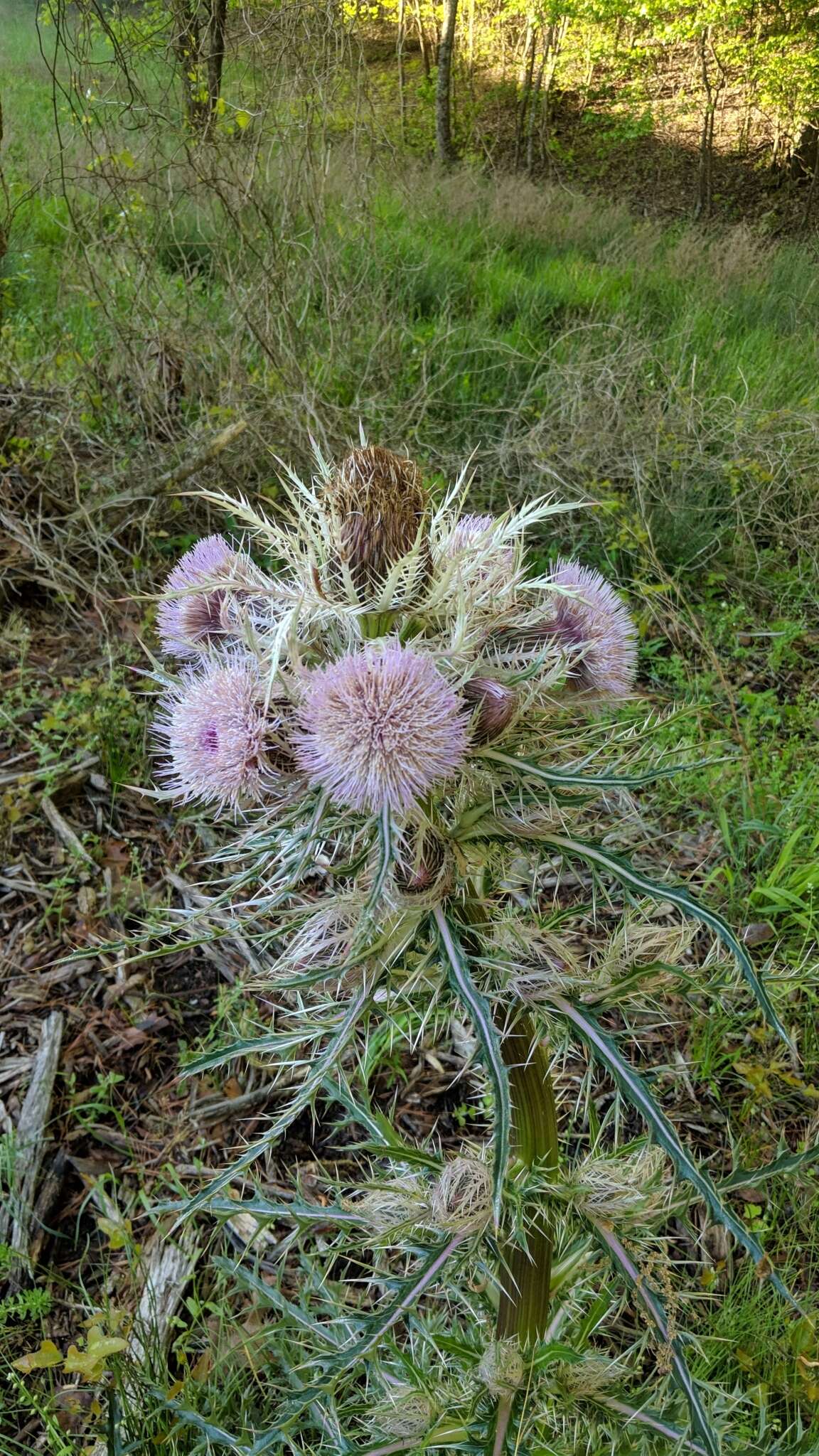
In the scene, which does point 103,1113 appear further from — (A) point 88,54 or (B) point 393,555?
(A) point 88,54

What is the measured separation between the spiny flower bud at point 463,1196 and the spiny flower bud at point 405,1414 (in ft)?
0.97

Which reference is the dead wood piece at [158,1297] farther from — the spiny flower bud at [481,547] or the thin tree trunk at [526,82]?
the thin tree trunk at [526,82]

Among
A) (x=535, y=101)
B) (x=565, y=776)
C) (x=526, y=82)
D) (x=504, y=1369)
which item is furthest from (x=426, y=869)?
(x=535, y=101)

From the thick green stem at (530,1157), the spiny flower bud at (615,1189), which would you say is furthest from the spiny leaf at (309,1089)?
the spiny flower bud at (615,1189)

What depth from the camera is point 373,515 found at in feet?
3.32

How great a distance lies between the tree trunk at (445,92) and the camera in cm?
1021

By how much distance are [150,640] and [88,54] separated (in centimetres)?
240

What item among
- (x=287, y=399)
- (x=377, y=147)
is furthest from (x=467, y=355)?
(x=287, y=399)

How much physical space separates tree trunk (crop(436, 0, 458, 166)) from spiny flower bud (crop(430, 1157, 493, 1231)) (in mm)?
11340

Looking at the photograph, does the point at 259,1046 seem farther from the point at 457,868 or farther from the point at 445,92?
the point at 445,92

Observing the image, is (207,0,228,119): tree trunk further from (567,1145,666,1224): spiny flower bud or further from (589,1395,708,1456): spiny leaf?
(589,1395,708,1456): spiny leaf

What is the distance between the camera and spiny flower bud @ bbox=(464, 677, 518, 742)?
3.19ft

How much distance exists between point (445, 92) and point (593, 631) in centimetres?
1205

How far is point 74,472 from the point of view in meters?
3.36
